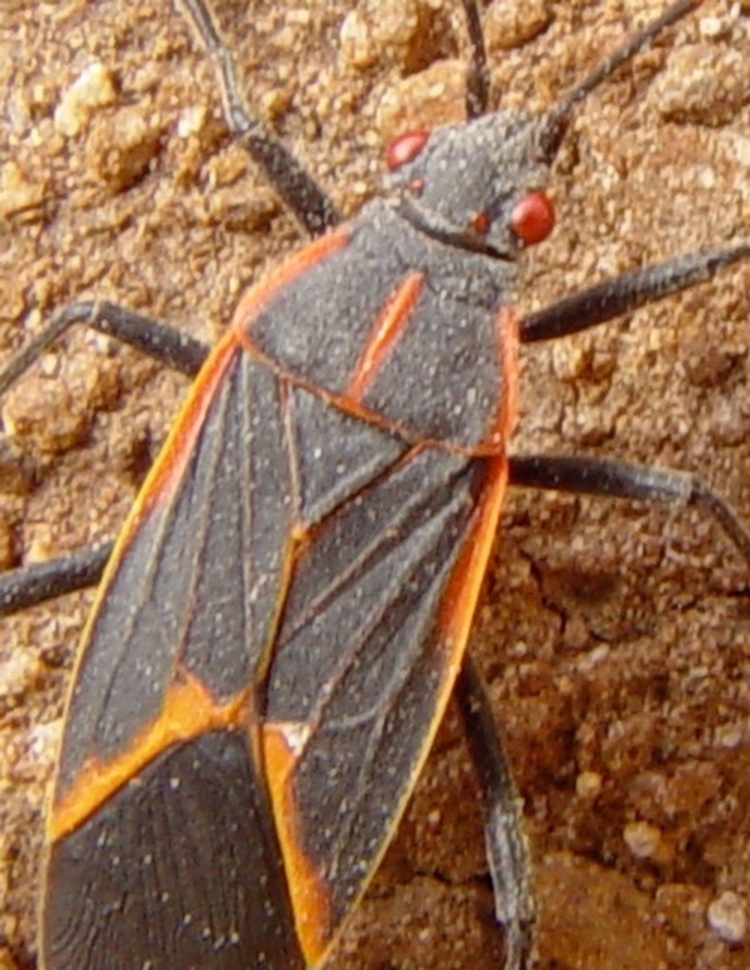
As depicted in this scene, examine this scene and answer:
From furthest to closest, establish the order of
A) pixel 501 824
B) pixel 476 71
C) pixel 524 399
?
pixel 524 399, pixel 476 71, pixel 501 824

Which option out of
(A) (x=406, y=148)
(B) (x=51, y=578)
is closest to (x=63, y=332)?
(B) (x=51, y=578)

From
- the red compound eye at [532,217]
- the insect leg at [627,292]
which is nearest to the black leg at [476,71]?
the red compound eye at [532,217]

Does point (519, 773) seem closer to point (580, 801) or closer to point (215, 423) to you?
point (580, 801)

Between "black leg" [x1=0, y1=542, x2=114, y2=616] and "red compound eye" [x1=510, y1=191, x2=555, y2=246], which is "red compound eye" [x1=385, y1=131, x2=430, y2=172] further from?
"black leg" [x1=0, y1=542, x2=114, y2=616]

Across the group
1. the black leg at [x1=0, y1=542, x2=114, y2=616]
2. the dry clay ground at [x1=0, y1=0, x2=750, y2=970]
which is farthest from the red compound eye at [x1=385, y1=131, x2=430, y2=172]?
the black leg at [x1=0, y1=542, x2=114, y2=616]

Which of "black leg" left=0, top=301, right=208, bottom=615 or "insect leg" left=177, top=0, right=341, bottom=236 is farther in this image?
"insect leg" left=177, top=0, right=341, bottom=236

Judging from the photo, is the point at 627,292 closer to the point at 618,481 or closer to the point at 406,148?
the point at 618,481

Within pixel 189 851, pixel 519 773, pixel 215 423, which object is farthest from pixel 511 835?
pixel 215 423
